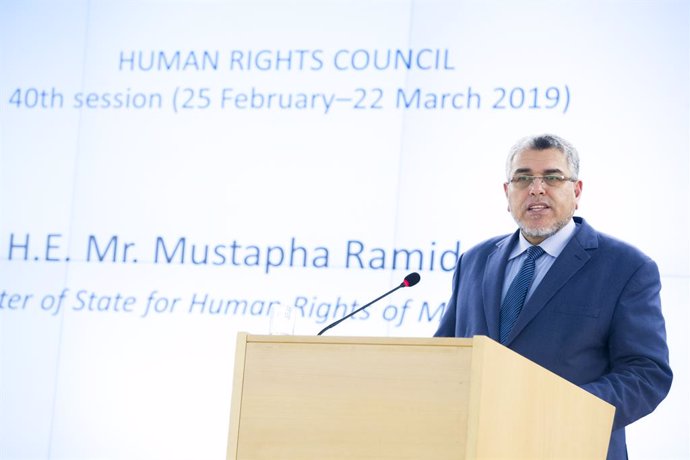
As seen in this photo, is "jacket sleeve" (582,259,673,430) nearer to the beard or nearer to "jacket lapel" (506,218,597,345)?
"jacket lapel" (506,218,597,345)

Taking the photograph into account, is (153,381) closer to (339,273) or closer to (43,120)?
(339,273)

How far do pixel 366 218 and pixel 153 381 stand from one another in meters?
1.17

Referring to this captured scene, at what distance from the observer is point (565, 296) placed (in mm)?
3088

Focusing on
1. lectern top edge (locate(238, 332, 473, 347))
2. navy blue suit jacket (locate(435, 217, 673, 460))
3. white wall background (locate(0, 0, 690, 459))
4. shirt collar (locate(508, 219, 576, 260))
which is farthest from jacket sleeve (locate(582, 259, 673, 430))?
white wall background (locate(0, 0, 690, 459))

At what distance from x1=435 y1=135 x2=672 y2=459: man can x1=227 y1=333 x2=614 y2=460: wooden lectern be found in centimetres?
41

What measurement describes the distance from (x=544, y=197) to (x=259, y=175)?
1915mm

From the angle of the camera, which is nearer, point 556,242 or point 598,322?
point 598,322

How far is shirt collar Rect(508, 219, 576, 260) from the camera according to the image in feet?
10.7

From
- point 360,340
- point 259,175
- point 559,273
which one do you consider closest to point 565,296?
point 559,273

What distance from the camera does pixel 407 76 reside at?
4840 mm

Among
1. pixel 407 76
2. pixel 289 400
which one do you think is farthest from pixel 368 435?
pixel 407 76

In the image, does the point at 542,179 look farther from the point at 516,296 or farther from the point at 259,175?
the point at 259,175

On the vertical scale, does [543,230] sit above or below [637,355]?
above

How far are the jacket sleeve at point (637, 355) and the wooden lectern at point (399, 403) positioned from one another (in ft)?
0.84
